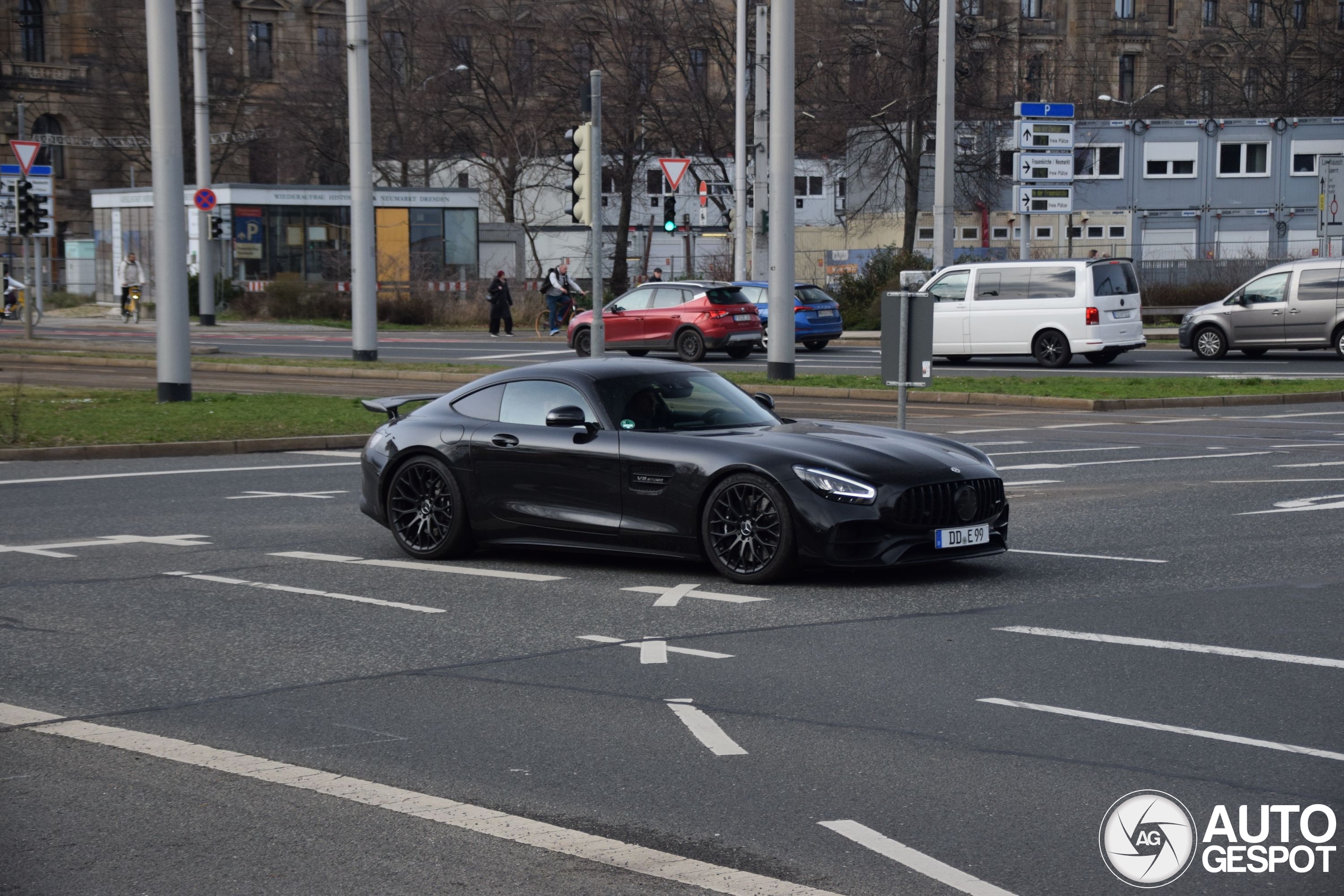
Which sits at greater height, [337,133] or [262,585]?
[337,133]

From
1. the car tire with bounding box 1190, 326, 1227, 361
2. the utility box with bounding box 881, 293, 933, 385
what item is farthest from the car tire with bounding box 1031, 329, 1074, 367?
the utility box with bounding box 881, 293, 933, 385

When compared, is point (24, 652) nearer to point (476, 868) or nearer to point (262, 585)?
point (262, 585)

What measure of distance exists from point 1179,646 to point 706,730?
262 cm

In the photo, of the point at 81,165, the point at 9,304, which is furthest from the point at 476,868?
the point at 81,165

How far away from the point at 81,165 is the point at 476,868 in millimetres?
86506

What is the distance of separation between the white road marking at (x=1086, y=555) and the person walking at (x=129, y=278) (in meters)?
43.0

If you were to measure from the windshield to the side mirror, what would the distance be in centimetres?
19

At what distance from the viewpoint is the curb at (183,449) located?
677 inches

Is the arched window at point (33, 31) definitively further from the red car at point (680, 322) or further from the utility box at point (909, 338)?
the utility box at point (909, 338)

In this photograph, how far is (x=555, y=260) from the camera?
7338 centimetres

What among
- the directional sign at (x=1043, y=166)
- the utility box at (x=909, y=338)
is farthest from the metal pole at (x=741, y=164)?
the utility box at (x=909, y=338)

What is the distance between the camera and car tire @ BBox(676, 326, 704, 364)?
33.9 metres

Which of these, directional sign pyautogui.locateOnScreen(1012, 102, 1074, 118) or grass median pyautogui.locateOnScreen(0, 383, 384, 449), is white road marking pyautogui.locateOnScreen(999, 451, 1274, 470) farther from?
directional sign pyautogui.locateOnScreen(1012, 102, 1074, 118)

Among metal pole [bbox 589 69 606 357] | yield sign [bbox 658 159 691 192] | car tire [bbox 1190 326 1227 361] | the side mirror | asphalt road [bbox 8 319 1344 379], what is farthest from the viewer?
yield sign [bbox 658 159 691 192]
